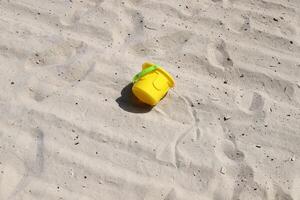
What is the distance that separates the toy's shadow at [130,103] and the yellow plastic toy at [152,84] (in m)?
0.04

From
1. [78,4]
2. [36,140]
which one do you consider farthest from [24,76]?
[78,4]

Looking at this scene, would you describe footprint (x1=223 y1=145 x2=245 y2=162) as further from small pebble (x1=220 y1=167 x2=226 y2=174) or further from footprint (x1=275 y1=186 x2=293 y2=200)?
footprint (x1=275 y1=186 x2=293 y2=200)

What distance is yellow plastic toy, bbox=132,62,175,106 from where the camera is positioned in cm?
230

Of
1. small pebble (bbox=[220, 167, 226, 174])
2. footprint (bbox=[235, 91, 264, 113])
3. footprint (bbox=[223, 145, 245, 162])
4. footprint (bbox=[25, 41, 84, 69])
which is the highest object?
footprint (bbox=[235, 91, 264, 113])

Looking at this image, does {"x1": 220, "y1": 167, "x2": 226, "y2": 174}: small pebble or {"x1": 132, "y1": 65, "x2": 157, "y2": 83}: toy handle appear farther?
{"x1": 132, "y1": 65, "x2": 157, "y2": 83}: toy handle

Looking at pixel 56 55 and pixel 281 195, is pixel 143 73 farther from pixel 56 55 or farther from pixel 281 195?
pixel 281 195

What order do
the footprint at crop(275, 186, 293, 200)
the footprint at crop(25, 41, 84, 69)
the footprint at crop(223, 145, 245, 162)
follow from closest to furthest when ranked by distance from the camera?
the footprint at crop(275, 186, 293, 200), the footprint at crop(223, 145, 245, 162), the footprint at crop(25, 41, 84, 69)

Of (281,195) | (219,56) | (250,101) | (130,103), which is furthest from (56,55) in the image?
(281,195)

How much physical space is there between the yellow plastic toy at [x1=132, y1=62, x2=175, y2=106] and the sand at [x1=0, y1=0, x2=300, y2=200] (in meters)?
0.06

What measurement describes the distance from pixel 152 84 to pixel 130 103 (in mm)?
142

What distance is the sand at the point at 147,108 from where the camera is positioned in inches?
82.1

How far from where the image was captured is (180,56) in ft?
8.54

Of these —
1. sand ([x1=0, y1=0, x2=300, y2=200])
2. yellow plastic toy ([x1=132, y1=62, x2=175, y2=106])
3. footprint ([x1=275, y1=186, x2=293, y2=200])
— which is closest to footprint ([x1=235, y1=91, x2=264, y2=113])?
sand ([x1=0, y1=0, x2=300, y2=200])

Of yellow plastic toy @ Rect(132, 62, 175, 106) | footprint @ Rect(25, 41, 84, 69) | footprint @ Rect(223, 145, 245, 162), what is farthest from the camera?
footprint @ Rect(25, 41, 84, 69)
